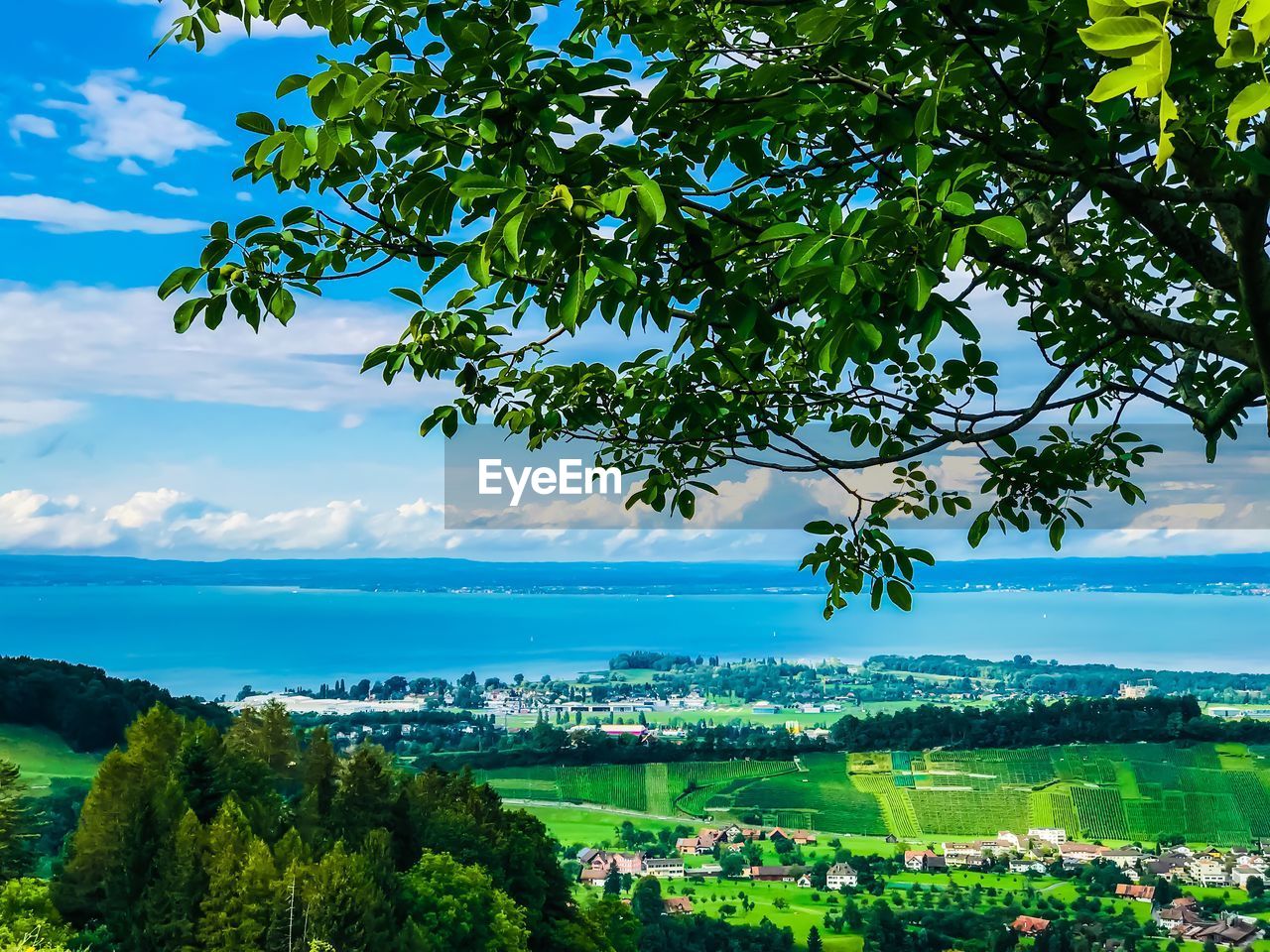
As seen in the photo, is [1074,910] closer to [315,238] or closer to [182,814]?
[182,814]

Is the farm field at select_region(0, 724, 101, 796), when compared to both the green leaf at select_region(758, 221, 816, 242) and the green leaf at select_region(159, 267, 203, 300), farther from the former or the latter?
the green leaf at select_region(758, 221, 816, 242)

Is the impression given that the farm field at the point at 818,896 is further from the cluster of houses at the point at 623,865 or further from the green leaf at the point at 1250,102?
the green leaf at the point at 1250,102

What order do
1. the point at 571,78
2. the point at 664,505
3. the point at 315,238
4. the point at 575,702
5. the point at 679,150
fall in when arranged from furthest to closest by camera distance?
1. the point at 575,702
2. the point at 664,505
3. the point at 315,238
4. the point at 679,150
5. the point at 571,78

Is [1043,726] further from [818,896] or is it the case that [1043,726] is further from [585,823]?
[585,823]

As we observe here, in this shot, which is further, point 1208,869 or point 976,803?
point 976,803

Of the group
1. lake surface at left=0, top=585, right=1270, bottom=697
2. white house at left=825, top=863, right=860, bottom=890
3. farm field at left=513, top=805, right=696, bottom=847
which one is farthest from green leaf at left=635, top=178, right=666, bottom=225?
white house at left=825, top=863, right=860, bottom=890

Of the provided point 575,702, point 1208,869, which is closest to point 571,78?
point 575,702

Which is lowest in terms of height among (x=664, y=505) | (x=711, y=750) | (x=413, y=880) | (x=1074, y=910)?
(x=1074, y=910)
